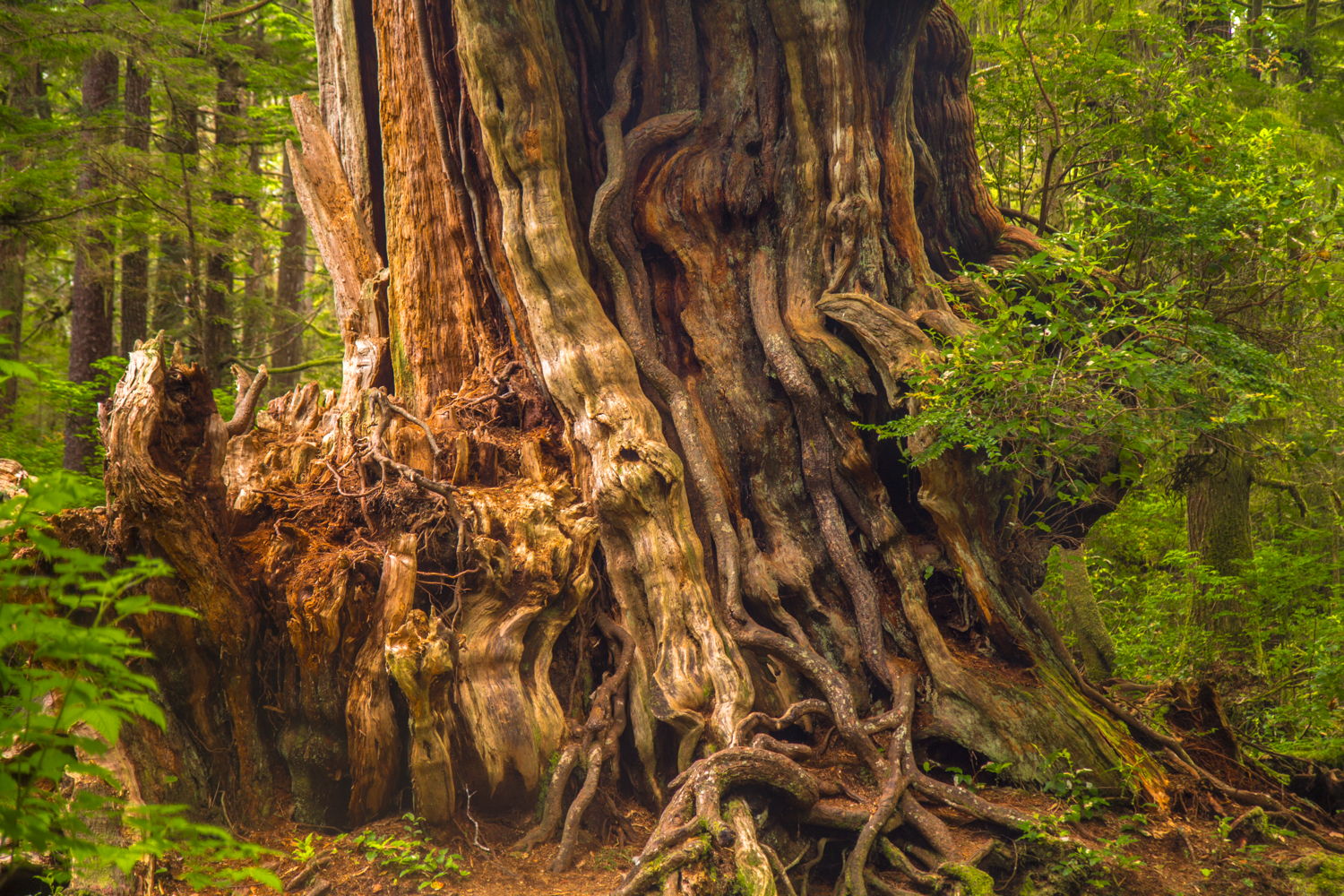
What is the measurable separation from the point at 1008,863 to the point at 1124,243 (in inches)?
173

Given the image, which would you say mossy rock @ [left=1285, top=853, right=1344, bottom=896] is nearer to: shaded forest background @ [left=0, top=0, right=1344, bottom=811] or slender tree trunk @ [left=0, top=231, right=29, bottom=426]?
shaded forest background @ [left=0, top=0, right=1344, bottom=811]

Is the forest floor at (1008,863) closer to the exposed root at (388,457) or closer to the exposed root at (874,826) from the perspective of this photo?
the exposed root at (874,826)

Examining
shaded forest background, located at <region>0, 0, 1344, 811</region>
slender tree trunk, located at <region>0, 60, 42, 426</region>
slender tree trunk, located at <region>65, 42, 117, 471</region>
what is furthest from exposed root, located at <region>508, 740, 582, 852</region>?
slender tree trunk, located at <region>0, 60, 42, 426</region>

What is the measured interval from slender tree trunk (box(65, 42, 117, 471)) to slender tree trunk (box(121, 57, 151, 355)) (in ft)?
0.68

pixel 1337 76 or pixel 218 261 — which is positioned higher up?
pixel 1337 76

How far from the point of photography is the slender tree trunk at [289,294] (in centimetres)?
1216

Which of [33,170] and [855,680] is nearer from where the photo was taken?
[855,680]

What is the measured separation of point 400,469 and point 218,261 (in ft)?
26.4

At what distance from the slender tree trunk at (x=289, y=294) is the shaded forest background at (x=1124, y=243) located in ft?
1.01

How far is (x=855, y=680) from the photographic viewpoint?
4.74 m

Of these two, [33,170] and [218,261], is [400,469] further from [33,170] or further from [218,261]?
[218,261]

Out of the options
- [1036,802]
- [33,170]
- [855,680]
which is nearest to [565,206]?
[855,680]

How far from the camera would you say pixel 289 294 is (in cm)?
1384

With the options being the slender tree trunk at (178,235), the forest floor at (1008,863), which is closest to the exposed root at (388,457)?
the forest floor at (1008,863)
